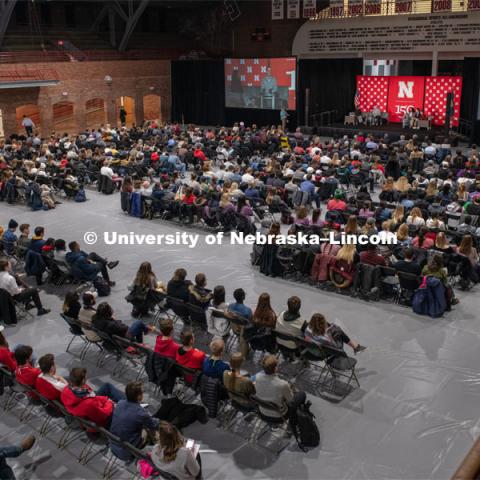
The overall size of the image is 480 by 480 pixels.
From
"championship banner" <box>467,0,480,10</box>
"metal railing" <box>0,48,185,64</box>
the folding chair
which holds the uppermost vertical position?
"championship banner" <box>467,0,480,10</box>

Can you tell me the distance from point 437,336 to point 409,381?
1.30m

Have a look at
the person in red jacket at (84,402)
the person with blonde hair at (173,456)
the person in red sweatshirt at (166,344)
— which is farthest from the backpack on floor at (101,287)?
the person with blonde hair at (173,456)

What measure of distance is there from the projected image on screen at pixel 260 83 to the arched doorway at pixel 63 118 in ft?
28.4

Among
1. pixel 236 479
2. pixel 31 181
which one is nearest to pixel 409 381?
pixel 236 479

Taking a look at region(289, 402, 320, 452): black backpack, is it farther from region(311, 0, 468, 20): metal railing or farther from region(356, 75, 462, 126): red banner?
region(356, 75, 462, 126): red banner

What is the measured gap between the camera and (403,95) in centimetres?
2858

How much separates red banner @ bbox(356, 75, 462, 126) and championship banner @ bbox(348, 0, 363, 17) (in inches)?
169

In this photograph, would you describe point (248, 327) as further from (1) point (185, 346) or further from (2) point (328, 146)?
(2) point (328, 146)

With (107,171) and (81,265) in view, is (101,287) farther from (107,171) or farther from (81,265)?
(107,171)

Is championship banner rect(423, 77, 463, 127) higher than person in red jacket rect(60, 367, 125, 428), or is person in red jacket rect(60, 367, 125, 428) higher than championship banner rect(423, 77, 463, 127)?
championship banner rect(423, 77, 463, 127)

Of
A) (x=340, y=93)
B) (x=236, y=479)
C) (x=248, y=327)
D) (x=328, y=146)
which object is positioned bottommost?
(x=236, y=479)

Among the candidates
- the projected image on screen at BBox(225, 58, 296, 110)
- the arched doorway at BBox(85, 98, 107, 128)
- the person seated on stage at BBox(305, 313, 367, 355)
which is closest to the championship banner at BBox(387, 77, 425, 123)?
the projected image on screen at BBox(225, 58, 296, 110)

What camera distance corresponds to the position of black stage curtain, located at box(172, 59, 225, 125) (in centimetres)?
3100

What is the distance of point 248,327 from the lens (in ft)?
23.2
